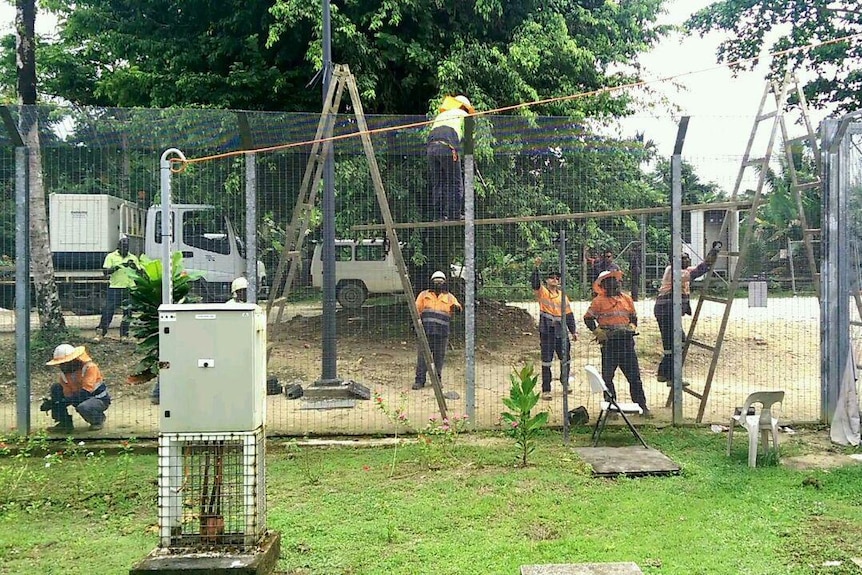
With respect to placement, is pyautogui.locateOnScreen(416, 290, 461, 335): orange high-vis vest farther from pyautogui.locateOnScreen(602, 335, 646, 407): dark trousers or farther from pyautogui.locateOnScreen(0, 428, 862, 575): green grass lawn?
pyautogui.locateOnScreen(602, 335, 646, 407): dark trousers

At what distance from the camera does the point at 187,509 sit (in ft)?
13.9

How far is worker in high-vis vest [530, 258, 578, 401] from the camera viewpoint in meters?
7.25

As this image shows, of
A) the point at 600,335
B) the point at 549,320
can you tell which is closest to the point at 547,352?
the point at 549,320

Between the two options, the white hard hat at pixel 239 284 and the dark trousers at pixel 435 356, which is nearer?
the white hard hat at pixel 239 284

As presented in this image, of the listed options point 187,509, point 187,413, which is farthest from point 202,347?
point 187,509

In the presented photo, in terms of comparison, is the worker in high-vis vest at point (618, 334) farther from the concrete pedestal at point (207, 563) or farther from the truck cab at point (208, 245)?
the concrete pedestal at point (207, 563)

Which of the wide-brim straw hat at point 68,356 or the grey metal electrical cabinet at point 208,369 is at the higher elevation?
the grey metal electrical cabinet at point 208,369

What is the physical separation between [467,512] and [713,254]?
4.12m

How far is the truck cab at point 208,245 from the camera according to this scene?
660cm

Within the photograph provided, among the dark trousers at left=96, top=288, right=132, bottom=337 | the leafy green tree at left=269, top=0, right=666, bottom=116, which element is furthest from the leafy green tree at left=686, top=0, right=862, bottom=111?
the dark trousers at left=96, top=288, right=132, bottom=337

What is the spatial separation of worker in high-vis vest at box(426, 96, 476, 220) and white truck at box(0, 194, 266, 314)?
1.82m

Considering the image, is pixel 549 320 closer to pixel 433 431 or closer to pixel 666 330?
pixel 666 330

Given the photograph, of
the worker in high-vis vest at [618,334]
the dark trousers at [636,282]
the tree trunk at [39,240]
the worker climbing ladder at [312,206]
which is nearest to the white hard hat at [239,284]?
the worker climbing ladder at [312,206]

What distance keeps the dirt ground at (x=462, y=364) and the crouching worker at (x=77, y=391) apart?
4.1 inches
